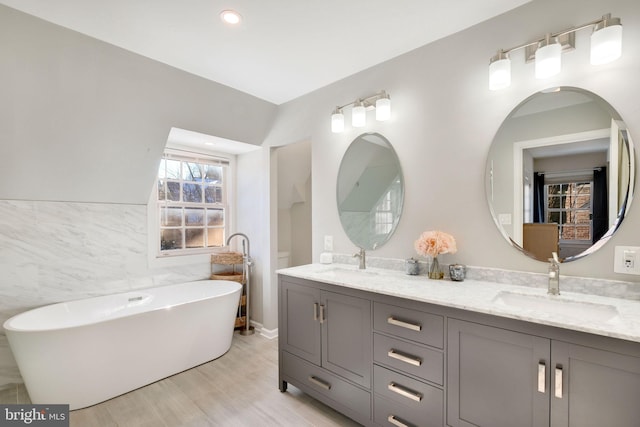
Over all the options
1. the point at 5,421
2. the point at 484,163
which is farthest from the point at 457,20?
the point at 5,421

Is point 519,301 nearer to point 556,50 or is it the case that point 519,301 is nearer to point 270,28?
point 556,50

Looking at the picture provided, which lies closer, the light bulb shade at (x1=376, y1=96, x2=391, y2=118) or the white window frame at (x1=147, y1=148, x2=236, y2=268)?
the light bulb shade at (x1=376, y1=96, x2=391, y2=118)

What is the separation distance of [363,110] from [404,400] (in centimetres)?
202

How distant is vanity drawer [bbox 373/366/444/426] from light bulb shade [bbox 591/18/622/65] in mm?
1829

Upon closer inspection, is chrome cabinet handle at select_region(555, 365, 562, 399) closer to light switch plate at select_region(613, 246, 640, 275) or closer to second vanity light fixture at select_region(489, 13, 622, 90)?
light switch plate at select_region(613, 246, 640, 275)

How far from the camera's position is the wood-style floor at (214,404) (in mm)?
1929

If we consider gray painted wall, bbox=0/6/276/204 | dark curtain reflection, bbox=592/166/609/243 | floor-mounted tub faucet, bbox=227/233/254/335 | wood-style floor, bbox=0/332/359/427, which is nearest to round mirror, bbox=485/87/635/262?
dark curtain reflection, bbox=592/166/609/243

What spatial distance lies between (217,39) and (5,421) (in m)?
2.71

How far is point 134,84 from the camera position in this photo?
2299 mm

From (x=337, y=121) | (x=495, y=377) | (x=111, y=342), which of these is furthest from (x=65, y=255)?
(x=495, y=377)

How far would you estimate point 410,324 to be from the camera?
5.18ft

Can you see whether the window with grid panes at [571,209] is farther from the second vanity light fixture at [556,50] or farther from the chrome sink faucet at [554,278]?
the second vanity light fixture at [556,50]

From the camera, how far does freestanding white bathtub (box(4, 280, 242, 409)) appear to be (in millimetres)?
1927

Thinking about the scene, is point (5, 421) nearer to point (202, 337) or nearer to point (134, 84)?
point (202, 337)
